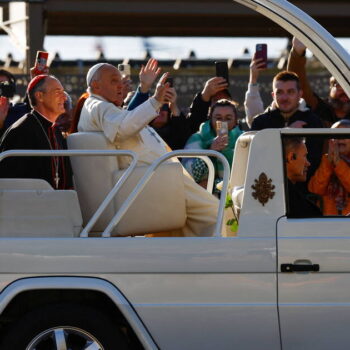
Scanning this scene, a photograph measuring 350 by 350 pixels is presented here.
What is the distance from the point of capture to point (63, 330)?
20.5ft

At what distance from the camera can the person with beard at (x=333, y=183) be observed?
7.34m

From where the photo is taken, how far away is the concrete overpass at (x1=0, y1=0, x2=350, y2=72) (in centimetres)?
2098

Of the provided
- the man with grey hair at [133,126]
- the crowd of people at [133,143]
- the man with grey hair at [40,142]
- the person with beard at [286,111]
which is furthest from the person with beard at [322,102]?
the man with grey hair at [40,142]

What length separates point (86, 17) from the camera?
1177 inches

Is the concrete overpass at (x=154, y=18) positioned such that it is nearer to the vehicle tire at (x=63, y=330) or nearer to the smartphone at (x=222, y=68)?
the smartphone at (x=222, y=68)

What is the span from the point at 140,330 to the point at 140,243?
0.47 m

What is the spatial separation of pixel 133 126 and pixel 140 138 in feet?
1.17

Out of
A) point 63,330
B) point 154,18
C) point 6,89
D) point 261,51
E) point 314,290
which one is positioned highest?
point 154,18

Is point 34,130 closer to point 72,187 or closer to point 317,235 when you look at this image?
point 72,187

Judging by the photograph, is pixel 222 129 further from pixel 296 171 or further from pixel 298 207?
pixel 298 207

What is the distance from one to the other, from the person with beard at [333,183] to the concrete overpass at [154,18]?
694 cm

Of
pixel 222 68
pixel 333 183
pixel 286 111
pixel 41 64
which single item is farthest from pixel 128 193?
pixel 222 68

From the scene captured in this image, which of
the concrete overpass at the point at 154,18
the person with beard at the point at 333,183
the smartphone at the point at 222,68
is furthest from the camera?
the concrete overpass at the point at 154,18

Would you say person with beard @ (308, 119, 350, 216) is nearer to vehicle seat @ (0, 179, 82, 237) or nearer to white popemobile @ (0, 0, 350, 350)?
white popemobile @ (0, 0, 350, 350)
